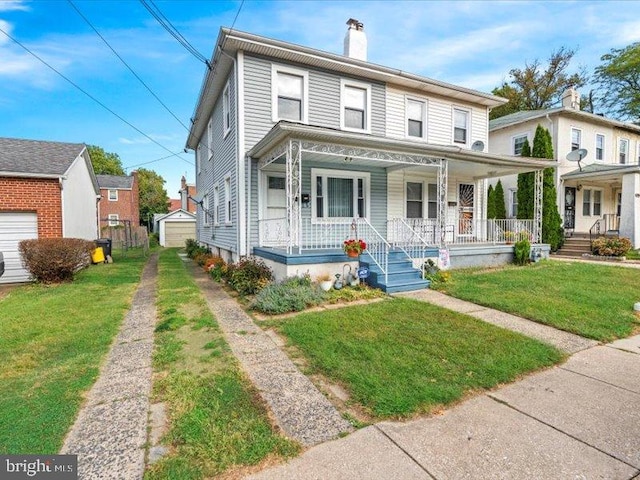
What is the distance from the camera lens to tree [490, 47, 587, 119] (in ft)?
87.8

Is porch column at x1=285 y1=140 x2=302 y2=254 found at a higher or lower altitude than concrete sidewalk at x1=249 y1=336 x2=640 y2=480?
higher

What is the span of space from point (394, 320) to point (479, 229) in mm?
9307

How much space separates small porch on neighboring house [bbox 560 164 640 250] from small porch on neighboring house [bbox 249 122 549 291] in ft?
18.1

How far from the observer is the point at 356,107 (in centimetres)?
1076

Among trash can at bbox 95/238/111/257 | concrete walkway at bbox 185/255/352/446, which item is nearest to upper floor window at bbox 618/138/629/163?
concrete walkway at bbox 185/255/352/446

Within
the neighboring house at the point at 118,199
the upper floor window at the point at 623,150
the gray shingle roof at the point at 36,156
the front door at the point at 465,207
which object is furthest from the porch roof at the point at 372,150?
the neighboring house at the point at 118,199

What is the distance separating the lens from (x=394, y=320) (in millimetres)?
5469

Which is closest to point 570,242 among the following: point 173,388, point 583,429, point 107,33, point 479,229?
point 479,229

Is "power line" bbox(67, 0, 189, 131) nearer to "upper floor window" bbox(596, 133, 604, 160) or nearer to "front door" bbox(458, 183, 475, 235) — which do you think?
"front door" bbox(458, 183, 475, 235)

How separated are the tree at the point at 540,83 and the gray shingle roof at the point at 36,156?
3009cm

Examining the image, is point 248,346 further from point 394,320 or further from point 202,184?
point 202,184

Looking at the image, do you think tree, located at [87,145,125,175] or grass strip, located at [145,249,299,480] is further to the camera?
tree, located at [87,145,125,175]

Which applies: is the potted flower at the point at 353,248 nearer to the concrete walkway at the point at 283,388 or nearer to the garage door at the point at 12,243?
the concrete walkway at the point at 283,388

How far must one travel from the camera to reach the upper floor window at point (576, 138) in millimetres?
16833
